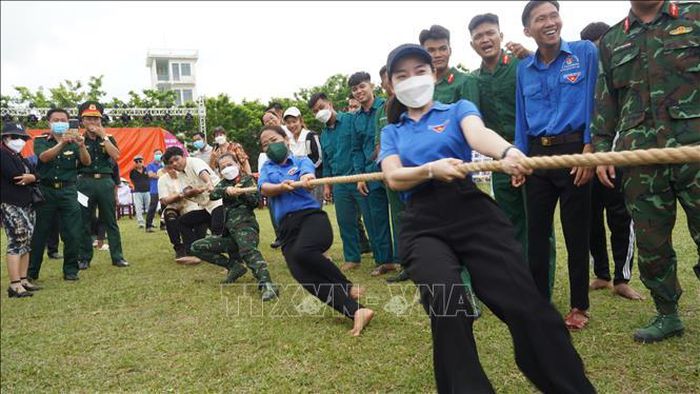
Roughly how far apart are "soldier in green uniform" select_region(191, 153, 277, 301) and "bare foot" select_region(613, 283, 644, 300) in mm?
3006

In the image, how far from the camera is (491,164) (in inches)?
85.2

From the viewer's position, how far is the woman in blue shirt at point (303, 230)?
3.87m

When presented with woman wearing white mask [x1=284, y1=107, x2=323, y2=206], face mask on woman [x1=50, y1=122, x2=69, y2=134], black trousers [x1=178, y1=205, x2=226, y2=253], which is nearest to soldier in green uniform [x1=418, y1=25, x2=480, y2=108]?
woman wearing white mask [x1=284, y1=107, x2=323, y2=206]

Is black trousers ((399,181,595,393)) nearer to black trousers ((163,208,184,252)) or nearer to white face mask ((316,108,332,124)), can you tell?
white face mask ((316,108,332,124))

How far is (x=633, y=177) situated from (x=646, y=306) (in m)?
1.32

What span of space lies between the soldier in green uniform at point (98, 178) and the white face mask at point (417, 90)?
5.41 meters

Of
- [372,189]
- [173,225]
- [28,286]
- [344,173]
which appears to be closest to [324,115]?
[344,173]

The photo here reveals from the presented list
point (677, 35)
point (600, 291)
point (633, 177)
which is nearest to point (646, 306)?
point (600, 291)

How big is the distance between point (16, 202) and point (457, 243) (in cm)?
527

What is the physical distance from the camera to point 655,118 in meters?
2.77

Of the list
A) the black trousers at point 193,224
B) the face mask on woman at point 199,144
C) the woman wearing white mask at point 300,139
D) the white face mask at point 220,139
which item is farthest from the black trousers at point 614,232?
the face mask on woman at point 199,144

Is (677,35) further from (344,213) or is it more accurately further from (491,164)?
(344,213)

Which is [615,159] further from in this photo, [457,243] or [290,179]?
[290,179]

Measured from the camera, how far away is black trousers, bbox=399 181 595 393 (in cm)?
205
